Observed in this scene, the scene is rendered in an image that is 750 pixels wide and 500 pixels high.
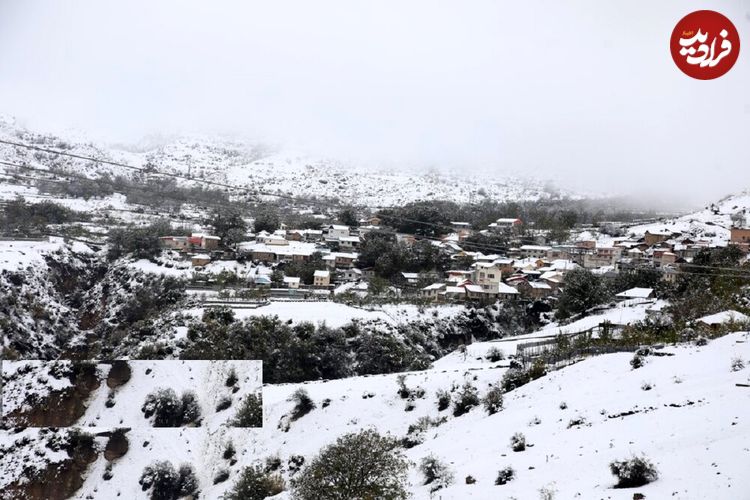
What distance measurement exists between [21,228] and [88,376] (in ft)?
157

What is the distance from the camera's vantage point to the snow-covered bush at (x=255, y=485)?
978cm

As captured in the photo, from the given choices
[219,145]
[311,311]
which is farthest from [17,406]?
[219,145]

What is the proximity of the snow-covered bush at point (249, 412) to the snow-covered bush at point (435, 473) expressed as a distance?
254 inches

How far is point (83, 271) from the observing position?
46.0 metres

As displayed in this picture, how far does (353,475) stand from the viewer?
11.7 metres

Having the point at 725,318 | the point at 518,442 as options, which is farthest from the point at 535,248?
the point at 518,442

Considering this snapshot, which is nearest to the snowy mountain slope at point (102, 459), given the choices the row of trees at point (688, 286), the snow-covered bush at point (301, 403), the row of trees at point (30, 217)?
the snow-covered bush at point (301, 403)

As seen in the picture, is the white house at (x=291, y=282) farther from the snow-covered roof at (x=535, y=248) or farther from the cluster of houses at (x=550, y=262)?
the snow-covered roof at (x=535, y=248)

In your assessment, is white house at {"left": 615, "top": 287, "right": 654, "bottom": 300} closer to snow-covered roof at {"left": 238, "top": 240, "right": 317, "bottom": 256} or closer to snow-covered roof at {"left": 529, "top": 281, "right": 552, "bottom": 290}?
snow-covered roof at {"left": 529, "top": 281, "right": 552, "bottom": 290}

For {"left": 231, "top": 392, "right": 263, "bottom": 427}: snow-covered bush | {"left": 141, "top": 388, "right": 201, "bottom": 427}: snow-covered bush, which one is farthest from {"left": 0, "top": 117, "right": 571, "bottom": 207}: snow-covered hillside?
{"left": 141, "top": 388, "right": 201, "bottom": 427}: snow-covered bush

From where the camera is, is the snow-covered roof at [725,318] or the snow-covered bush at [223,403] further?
the snow-covered roof at [725,318]

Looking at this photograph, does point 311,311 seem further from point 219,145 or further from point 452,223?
point 219,145

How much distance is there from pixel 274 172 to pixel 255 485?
114 metres

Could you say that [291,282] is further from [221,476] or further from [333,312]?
[221,476]
